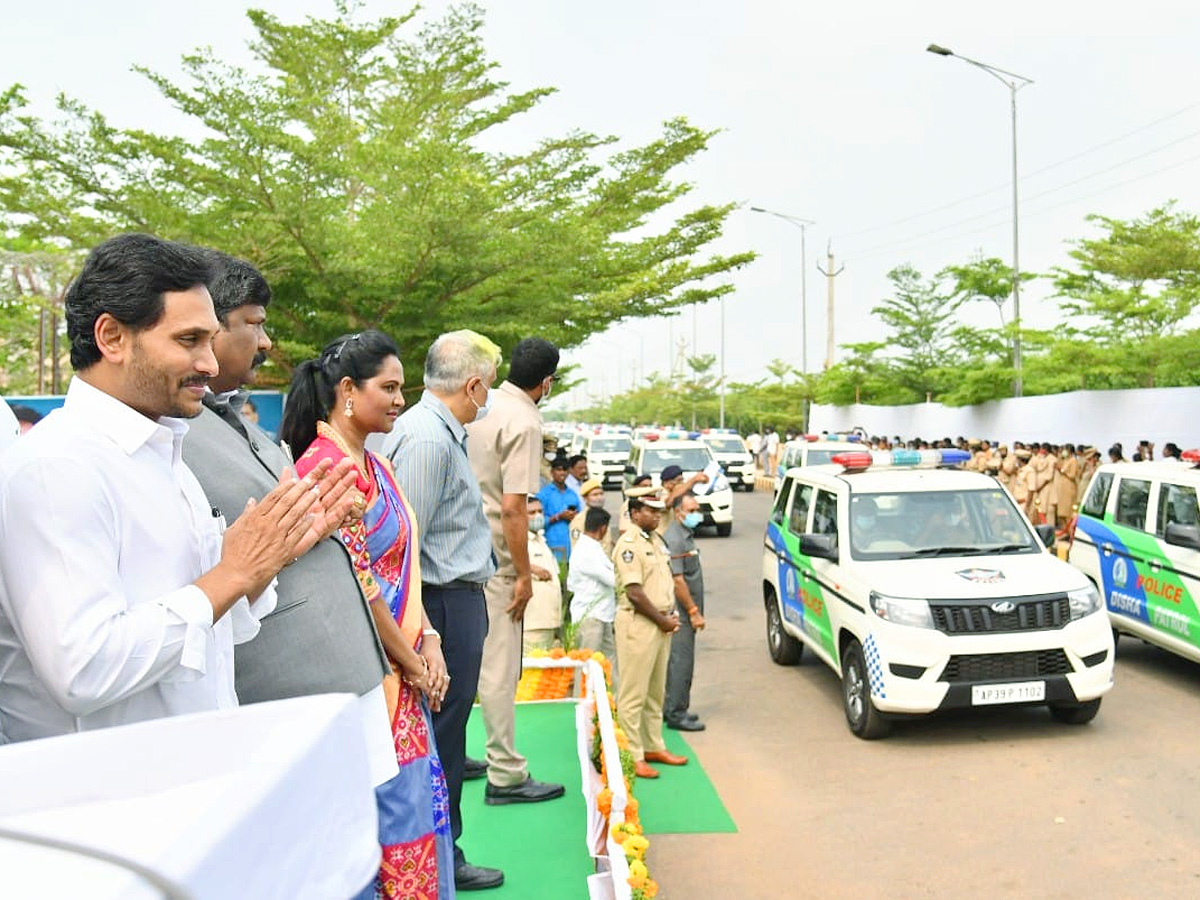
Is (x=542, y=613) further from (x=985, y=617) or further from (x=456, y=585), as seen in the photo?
(x=456, y=585)

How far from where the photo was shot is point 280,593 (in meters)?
2.28

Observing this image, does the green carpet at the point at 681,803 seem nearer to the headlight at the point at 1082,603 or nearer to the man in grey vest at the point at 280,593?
the headlight at the point at 1082,603

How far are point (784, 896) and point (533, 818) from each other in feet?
3.76

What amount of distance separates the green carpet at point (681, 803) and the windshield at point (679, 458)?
13.5 meters

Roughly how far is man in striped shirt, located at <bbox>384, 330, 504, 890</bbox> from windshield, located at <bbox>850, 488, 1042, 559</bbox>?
14.0 ft

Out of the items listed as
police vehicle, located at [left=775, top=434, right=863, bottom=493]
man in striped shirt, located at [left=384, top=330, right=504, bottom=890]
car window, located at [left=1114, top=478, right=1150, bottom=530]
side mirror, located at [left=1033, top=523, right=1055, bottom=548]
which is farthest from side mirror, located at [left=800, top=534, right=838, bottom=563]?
police vehicle, located at [left=775, top=434, right=863, bottom=493]

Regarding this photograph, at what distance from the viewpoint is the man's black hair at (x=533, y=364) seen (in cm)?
448

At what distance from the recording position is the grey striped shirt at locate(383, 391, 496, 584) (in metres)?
3.47

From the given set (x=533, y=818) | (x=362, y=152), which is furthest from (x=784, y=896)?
(x=362, y=152)

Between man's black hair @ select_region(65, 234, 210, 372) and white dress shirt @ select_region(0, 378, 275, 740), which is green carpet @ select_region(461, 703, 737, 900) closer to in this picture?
white dress shirt @ select_region(0, 378, 275, 740)

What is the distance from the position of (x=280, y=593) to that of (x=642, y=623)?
3954mm

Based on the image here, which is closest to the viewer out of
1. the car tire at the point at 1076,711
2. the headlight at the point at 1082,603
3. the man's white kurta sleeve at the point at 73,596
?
the man's white kurta sleeve at the point at 73,596

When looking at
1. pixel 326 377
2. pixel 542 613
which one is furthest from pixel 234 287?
pixel 542 613

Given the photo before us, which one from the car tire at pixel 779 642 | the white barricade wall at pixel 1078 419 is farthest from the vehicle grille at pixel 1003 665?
A: the white barricade wall at pixel 1078 419
